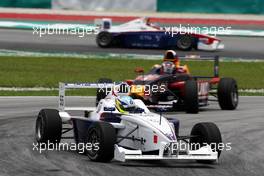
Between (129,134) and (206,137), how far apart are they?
47.3 inches

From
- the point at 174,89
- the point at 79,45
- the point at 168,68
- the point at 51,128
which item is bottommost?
the point at 51,128

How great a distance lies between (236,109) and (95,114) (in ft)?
25.6

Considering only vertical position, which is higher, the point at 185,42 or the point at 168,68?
the point at 185,42

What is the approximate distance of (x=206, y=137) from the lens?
14.6m

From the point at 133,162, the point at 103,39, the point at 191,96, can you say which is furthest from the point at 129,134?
the point at 103,39

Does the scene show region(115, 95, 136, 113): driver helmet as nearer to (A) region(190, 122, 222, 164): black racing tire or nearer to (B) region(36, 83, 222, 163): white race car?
(B) region(36, 83, 222, 163): white race car

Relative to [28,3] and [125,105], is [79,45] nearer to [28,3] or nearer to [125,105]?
[28,3]

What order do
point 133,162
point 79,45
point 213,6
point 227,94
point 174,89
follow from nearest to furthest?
point 133,162, point 174,89, point 227,94, point 79,45, point 213,6

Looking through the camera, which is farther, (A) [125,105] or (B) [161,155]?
(A) [125,105]

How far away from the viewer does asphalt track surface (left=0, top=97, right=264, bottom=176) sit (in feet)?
44.1

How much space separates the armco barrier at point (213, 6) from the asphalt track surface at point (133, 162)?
27997mm

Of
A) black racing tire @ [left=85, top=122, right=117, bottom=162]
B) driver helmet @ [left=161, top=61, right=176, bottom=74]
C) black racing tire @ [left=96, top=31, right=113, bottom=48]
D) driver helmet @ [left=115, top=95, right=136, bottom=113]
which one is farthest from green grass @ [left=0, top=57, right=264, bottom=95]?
black racing tire @ [left=85, top=122, right=117, bottom=162]

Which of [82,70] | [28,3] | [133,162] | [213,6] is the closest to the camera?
[133,162]

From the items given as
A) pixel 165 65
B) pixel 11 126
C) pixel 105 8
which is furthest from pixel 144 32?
pixel 11 126
